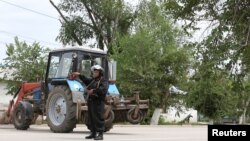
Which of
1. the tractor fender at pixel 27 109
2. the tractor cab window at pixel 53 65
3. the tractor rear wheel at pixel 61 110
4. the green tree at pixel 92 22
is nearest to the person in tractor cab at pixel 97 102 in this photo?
the tractor rear wheel at pixel 61 110

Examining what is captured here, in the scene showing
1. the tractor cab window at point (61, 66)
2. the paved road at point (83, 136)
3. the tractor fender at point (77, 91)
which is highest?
the tractor cab window at point (61, 66)

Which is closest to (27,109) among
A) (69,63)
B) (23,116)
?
(23,116)

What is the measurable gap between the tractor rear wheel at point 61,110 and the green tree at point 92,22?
29.6 meters

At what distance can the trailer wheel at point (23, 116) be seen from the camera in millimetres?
18109

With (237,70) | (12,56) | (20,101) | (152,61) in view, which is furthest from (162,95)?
(237,70)

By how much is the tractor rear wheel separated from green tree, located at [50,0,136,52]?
97.2 ft

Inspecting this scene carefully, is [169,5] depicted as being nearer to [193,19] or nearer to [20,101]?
[193,19]

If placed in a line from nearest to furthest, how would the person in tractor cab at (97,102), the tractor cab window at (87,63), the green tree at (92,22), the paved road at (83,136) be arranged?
the person in tractor cab at (97,102) < the paved road at (83,136) < the tractor cab window at (87,63) < the green tree at (92,22)

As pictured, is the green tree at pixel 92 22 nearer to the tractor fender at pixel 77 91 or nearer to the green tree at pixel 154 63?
the green tree at pixel 154 63

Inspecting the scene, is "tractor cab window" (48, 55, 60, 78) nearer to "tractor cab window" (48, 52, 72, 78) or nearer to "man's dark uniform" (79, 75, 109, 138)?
"tractor cab window" (48, 52, 72, 78)

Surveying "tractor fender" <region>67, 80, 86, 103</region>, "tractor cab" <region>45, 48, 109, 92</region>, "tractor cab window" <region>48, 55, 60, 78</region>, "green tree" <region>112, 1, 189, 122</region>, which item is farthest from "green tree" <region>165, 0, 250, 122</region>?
"green tree" <region>112, 1, 189, 122</region>

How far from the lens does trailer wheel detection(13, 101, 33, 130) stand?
1811 centimetres

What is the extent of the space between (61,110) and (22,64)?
1787 centimetres

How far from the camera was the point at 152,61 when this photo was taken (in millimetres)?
34969
